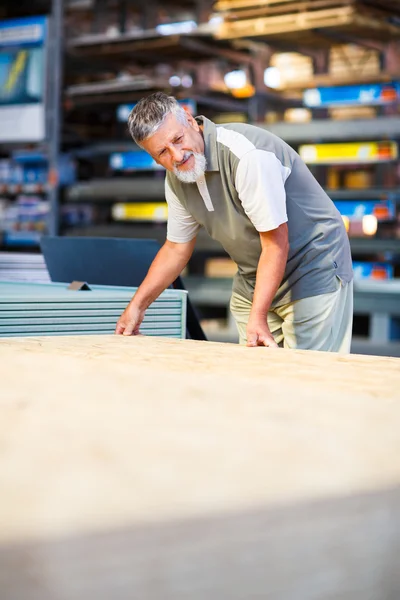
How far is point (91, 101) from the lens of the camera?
9500mm

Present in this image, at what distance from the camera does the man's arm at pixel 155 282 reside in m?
2.46

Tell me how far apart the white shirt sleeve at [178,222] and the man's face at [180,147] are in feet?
0.68

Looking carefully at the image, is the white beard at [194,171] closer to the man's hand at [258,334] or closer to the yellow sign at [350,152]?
the man's hand at [258,334]

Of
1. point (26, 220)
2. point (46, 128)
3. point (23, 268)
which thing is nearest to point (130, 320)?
point (23, 268)

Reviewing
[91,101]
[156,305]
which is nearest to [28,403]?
[156,305]

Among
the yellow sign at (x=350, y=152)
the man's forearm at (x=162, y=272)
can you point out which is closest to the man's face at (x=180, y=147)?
the man's forearm at (x=162, y=272)

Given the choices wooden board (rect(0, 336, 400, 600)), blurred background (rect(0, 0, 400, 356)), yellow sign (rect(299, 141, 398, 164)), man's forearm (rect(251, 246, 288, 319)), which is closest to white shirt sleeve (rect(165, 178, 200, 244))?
man's forearm (rect(251, 246, 288, 319))

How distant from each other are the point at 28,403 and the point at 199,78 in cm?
900

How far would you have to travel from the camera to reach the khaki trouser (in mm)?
2676

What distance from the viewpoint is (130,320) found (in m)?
2.45

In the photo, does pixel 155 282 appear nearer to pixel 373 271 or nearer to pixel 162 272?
pixel 162 272

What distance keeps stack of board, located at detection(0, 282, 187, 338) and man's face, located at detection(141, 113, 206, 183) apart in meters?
0.42

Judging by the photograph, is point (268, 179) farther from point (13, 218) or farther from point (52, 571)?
point (13, 218)

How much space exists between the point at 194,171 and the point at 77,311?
51cm
